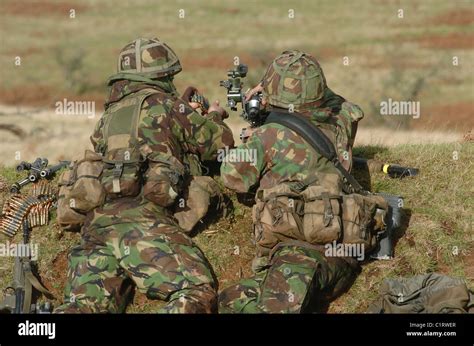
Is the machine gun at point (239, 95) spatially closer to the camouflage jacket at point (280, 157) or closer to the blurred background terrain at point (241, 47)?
the camouflage jacket at point (280, 157)

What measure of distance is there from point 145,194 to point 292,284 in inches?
73.8

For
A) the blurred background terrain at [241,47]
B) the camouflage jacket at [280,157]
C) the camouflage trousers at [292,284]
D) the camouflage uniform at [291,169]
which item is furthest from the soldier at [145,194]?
→ the blurred background terrain at [241,47]

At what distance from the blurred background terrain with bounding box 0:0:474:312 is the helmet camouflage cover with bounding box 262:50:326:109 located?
157 cm

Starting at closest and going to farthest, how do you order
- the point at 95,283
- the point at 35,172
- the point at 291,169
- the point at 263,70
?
1. the point at 95,283
2. the point at 291,169
3. the point at 35,172
4. the point at 263,70

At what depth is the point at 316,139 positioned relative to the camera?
10.4m

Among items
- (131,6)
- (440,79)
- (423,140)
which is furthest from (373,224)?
(131,6)

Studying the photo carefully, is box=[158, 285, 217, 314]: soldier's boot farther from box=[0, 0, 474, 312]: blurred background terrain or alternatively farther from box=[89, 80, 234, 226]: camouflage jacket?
box=[89, 80, 234, 226]: camouflage jacket

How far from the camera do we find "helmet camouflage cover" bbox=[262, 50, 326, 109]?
10352 mm

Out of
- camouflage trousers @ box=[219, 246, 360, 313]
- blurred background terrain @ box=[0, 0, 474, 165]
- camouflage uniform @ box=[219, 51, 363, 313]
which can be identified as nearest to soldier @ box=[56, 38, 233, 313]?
camouflage trousers @ box=[219, 246, 360, 313]

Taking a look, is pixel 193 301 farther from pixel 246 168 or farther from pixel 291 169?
pixel 291 169

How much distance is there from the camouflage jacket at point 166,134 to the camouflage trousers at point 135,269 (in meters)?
0.29

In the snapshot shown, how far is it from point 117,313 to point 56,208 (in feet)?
6.69

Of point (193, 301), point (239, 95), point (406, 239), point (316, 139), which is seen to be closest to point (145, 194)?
point (193, 301)

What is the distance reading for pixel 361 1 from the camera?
60219mm
